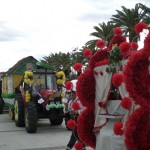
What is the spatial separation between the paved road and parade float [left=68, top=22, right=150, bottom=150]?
12.7 feet

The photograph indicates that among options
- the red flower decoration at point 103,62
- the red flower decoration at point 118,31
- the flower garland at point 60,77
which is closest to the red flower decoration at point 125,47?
the red flower decoration at point 103,62

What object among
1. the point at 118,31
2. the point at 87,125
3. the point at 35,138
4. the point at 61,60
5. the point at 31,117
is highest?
the point at 61,60

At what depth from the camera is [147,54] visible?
15.4 feet

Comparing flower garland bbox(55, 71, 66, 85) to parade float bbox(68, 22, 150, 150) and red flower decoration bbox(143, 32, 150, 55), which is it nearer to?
parade float bbox(68, 22, 150, 150)

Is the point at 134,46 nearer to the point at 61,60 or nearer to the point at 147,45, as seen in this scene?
the point at 147,45

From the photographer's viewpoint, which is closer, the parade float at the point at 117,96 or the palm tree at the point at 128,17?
the parade float at the point at 117,96

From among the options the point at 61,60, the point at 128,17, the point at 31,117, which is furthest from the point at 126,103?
the point at 61,60

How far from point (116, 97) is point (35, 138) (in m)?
6.14

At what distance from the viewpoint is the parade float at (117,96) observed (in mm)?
4746

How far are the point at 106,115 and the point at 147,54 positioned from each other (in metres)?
1.36

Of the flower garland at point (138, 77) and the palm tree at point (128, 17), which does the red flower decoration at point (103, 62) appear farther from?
the palm tree at point (128, 17)

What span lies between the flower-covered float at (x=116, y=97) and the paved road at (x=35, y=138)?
3.86 meters

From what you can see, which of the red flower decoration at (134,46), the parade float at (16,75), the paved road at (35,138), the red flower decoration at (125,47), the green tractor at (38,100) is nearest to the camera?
the red flower decoration at (125,47)

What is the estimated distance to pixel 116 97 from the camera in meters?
5.91
